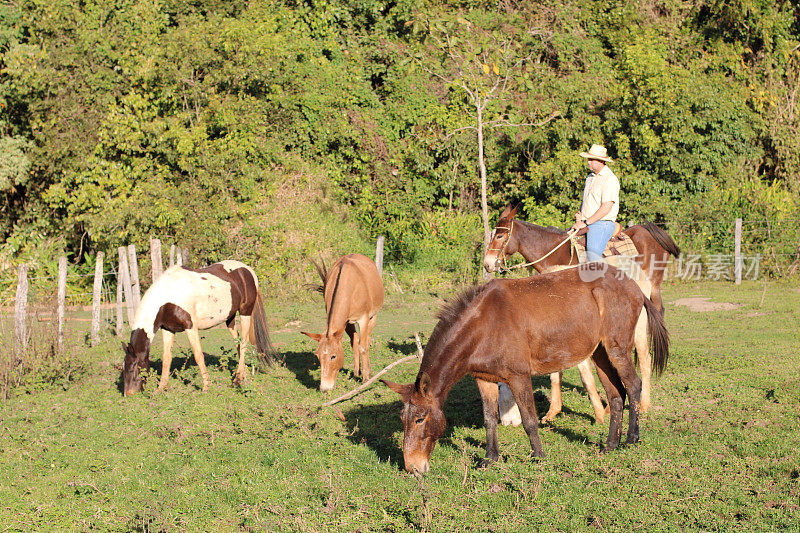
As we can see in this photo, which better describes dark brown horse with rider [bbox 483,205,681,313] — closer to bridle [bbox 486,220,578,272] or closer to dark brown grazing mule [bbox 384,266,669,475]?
bridle [bbox 486,220,578,272]

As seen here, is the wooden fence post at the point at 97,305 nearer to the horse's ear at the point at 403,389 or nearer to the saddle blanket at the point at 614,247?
the saddle blanket at the point at 614,247

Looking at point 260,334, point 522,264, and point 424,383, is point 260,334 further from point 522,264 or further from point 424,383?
point 424,383

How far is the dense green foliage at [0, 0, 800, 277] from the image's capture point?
18.6 metres

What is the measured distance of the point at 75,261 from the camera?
1983 cm

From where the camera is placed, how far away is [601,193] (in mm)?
8547

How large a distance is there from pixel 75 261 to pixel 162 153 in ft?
12.7

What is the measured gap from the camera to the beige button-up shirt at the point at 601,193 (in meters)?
8.46

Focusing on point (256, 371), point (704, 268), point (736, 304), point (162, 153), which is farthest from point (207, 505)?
point (704, 268)

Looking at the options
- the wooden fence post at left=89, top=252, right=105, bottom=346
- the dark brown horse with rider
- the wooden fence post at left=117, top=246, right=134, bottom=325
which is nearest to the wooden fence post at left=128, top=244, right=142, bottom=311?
the wooden fence post at left=117, top=246, right=134, bottom=325

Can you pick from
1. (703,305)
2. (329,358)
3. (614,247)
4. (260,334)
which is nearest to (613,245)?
(614,247)

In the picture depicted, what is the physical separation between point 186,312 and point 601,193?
5.47 meters

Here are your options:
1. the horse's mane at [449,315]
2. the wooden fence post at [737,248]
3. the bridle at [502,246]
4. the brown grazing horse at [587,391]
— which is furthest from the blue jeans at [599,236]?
the wooden fence post at [737,248]

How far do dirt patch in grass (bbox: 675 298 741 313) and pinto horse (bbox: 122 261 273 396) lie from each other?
9.27 meters

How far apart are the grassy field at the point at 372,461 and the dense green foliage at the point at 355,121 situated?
9.54m
